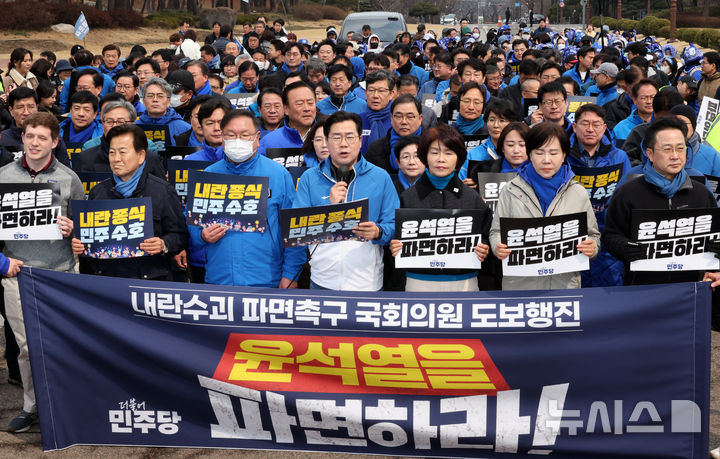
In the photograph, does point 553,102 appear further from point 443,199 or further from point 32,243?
point 32,243

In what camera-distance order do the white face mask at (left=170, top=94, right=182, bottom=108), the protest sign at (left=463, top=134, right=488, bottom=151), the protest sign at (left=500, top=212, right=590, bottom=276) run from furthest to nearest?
1. the white face mask at (left=170, top=94, right=182, bottom=108)
2. the protest sign at (left=463, top=134, right=488, bottom=151)
3. the protest sign at (left=500, top=212, right=590, bottom=276)

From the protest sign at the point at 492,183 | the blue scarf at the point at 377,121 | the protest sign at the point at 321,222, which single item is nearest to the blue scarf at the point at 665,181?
the protest sign at the point at 492,183

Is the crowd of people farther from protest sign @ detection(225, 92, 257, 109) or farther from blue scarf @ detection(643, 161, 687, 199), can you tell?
protest sign @ detection(225, 92, 257, 109)

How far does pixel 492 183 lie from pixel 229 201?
6.51 ft

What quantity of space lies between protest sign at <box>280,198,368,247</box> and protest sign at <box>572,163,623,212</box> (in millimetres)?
1973

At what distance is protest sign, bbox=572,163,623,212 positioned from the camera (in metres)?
6.11

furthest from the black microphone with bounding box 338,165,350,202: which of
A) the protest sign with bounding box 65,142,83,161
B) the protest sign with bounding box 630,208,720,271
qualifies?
the protest sign with bounding box 65,142,83,161

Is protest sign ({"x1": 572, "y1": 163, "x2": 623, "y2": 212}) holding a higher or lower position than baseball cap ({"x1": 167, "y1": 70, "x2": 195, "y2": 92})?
A: lower

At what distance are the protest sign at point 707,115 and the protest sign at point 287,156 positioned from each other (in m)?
3.95

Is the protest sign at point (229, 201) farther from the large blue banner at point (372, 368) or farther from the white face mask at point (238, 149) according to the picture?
the large blue banner at point (372, 368)

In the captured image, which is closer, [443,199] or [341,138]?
[443,199]

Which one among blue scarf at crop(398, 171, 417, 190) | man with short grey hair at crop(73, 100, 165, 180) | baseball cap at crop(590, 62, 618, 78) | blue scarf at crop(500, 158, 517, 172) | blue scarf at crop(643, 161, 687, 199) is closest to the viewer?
blue scarf at crop(643, 161, 687, 199)

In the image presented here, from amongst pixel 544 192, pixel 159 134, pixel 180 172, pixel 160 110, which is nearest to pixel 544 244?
pixel 544 192

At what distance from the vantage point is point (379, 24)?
24531 mm
